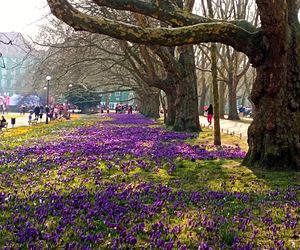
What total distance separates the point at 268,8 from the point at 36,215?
6978mm

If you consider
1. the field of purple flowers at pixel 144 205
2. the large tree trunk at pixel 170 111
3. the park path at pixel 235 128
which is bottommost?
the park path at pixel 235 128

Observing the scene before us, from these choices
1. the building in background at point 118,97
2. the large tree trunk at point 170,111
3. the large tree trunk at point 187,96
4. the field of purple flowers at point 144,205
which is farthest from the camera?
the building in background at point 118,97

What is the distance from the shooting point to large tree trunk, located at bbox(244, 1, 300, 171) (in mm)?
10477

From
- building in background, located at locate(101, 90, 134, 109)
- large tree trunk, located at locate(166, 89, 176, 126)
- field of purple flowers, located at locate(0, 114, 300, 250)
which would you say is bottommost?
field of purple flowers, located at locate(0, 114, 300, 250)

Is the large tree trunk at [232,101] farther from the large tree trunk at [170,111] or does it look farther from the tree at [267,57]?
the tree at [267,57]

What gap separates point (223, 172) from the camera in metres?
10.5

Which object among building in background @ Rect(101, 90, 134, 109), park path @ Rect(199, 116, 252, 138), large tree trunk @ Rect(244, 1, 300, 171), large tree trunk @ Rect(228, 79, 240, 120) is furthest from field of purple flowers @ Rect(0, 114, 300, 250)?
building in background @ Rect(101, 90, 134, 109)

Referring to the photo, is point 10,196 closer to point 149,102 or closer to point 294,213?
point 294,213

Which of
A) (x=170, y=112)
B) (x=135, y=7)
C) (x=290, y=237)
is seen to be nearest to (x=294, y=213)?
(x=290, y=237)

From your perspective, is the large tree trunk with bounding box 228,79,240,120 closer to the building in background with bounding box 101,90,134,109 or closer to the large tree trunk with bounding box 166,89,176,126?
the large tree trunk with bounding box 166,89,176,126

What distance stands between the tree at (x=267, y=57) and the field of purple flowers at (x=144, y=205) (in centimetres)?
81

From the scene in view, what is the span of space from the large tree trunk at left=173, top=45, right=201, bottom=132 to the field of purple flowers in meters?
12.2

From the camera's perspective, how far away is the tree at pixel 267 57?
9961mm

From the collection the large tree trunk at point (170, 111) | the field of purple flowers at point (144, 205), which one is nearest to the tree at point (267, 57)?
the field of purple flowers at point (144, 205)
